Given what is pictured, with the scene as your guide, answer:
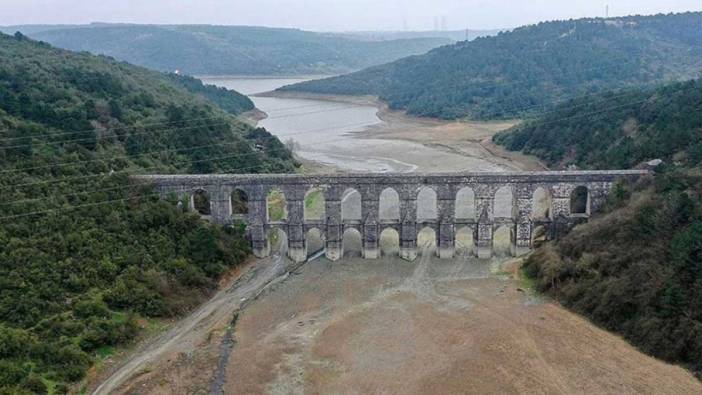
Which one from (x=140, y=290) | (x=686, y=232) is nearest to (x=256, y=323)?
(x=140, y=290)

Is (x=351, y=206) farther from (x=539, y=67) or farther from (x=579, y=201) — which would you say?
(x=539, y=67)

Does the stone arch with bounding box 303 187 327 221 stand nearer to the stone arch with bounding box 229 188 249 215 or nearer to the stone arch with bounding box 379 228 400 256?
the stone arch with bounding box 229 188 249 215

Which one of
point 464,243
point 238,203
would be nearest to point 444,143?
point 464,243

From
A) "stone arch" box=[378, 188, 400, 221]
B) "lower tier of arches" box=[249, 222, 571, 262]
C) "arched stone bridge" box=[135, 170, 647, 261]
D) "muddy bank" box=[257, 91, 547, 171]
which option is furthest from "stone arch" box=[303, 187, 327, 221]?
"muddy bank" box=[257, 91, 547, 171]

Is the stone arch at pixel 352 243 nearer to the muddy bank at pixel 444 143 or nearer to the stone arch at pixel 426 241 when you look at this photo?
the stone arch at pixel 426 241

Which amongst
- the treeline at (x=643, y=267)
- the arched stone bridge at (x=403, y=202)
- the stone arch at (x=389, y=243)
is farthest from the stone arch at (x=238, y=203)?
the treeline at (x=643, y=267)

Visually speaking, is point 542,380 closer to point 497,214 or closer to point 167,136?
point 497,214
